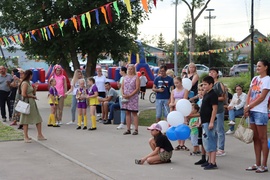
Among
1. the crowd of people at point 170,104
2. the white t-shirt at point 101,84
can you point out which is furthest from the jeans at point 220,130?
the white t-shirt at point 101,84

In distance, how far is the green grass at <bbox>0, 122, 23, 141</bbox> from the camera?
11.5 metres

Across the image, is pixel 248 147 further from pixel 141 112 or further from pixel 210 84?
pixel 141 112

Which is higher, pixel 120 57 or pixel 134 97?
pixel 120 57

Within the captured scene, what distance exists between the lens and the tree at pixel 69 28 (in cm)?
1942

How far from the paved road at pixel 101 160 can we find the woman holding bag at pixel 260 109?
434mm

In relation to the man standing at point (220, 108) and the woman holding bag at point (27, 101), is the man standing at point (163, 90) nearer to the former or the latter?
the man standing at point (220, 108)

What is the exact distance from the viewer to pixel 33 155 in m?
9.38

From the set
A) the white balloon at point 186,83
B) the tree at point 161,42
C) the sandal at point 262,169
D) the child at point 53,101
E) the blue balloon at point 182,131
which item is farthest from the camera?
the tree at point 161,42

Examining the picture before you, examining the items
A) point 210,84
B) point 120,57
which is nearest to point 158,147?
point 210,84

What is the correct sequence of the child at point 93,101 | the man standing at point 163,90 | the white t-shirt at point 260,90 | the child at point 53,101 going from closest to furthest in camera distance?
the white t-shirt at point 260,90 < the man standing at point 163,90 < the child at point 93,101 < the child at point 53,101

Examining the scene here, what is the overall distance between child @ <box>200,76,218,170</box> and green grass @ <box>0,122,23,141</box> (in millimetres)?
5452

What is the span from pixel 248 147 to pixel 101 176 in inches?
152

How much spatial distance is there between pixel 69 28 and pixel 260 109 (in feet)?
46.4

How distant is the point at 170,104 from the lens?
406 inches
